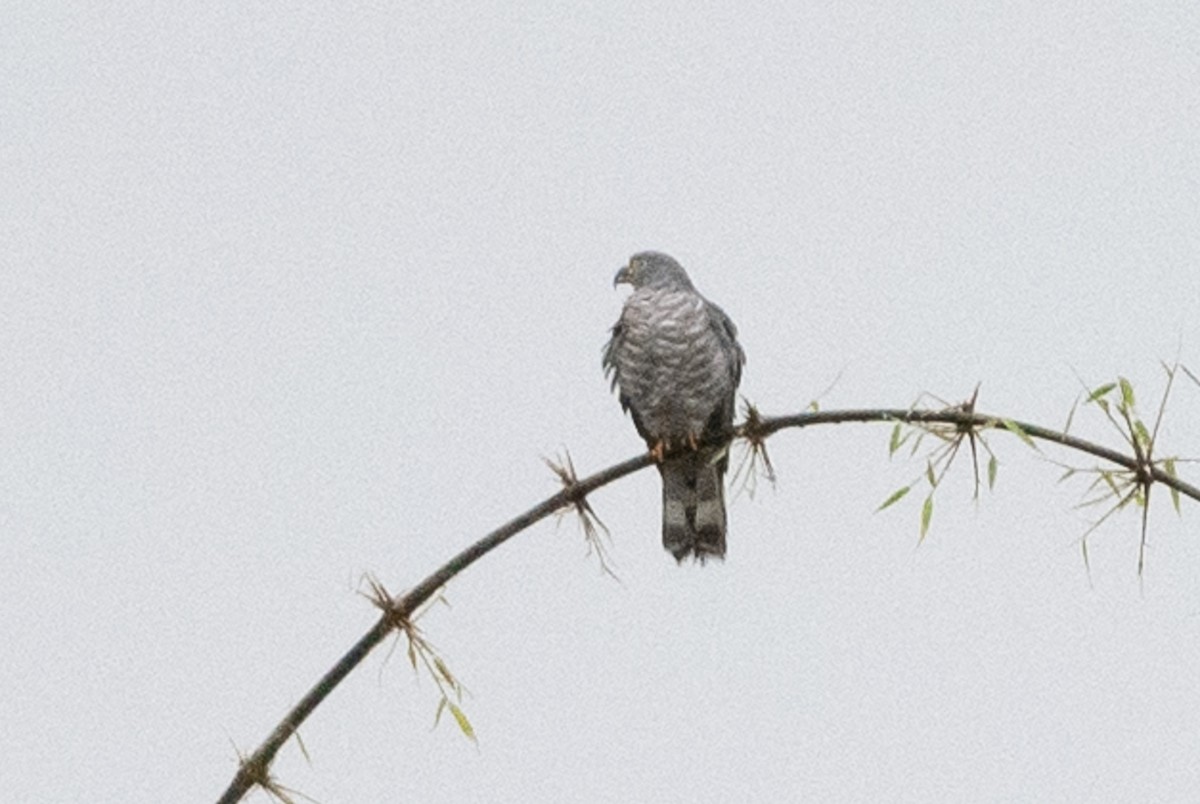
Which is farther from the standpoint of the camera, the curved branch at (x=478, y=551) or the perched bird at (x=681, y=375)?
the perched bird at (x=681, y=375)

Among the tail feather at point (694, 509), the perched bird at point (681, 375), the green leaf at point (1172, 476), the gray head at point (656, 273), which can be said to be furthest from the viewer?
the gray head at point (656, 273)

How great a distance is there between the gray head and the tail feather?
71cm

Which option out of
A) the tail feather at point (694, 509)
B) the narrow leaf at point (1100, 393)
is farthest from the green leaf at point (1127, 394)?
the tail feather at point (694, 509)

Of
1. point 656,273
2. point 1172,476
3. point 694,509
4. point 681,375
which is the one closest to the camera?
point 1172,476

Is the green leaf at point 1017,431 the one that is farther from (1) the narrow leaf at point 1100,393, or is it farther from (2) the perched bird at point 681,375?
(2) the perched bird at point 681,375

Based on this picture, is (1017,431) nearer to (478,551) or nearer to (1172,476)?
(1172,476)

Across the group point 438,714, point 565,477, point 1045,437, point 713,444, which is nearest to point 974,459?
point 1045,437

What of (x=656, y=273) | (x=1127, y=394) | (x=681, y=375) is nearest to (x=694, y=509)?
(x=681, y=375)

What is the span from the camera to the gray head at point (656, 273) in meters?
6.24

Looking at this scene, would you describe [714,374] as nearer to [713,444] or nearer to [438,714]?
[713,444]

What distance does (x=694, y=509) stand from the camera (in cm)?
560

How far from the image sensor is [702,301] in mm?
6109

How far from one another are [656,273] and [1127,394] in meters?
3.39

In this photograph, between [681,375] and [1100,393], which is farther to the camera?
[681,375]
